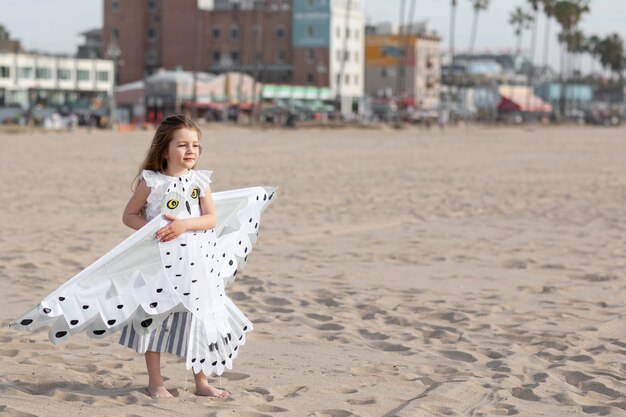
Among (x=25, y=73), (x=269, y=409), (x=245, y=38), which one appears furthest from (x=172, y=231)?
(x=245, y=38)

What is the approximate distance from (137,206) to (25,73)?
81.0m

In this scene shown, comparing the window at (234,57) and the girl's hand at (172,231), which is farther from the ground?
the window at (234,57)

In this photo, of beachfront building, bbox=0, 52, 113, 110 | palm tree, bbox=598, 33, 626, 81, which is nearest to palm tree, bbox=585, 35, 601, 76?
palm tree, bbox=598, 33, 626, 81

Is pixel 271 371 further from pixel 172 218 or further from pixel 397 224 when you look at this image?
pixel 397 224

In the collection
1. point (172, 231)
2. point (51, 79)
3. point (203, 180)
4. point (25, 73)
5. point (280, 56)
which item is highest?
point (280, 56)

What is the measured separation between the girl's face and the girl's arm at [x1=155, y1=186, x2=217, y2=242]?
160 mm

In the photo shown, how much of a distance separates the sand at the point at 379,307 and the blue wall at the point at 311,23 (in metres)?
85.7

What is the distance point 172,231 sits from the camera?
5043 millimetres

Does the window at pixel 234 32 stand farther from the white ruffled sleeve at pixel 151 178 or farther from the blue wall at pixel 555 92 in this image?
the white ruffled sleeve at pixel 151 178

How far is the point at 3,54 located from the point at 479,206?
6919 centimetres

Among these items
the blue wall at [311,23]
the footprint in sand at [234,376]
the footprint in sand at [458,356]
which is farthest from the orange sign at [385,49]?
the footprint in sand at [234,376]

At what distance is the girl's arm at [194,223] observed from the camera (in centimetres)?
504

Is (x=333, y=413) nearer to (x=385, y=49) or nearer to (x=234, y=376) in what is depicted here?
(x=234, y=376)

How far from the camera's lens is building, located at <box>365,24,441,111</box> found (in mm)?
120000
